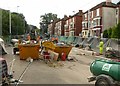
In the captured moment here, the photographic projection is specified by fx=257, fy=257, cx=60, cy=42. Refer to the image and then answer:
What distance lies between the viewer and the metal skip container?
29.7 feet

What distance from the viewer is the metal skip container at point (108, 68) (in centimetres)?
906

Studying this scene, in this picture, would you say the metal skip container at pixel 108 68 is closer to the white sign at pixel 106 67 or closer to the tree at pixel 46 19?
the white sign at pixel 106 67

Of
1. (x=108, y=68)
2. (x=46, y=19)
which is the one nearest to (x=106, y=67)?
(x=108, y=68)

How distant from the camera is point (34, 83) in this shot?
11.2 m

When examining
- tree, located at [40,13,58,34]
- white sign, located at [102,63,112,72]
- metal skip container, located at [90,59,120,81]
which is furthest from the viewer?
tree, located at [40,13,58,34]

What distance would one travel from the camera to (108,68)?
9.35 meters

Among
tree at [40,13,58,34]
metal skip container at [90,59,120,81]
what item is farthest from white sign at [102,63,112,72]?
tree at [40,13,58,34]

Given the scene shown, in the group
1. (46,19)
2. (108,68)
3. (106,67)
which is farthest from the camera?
(46,19)

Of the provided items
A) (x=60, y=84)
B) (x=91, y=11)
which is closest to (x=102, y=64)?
(x=60, y=84)

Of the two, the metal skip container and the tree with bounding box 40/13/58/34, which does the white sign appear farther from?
the tree with bounding box 40/13/58/34

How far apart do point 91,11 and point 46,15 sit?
3679 inches

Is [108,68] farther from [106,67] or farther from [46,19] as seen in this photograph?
[46,19]

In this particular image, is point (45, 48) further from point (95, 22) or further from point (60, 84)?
point (95, 22)

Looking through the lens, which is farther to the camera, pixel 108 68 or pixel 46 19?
pixel 46 19
